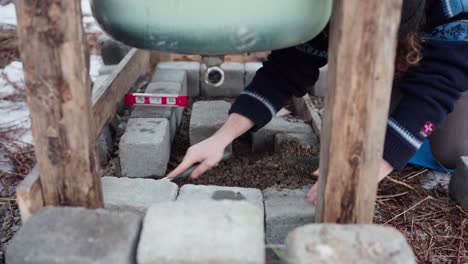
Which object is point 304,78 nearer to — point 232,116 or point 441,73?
point 232,116

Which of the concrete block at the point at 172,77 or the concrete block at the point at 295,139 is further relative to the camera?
the concrete block at the point at 172,77

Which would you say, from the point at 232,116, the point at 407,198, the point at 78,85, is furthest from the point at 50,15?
the point at 407,198

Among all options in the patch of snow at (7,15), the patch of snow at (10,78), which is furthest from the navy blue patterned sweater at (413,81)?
the patch of snow at (7,15)

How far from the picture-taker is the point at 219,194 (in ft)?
4.49

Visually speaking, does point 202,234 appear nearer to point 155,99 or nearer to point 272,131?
point 272,131

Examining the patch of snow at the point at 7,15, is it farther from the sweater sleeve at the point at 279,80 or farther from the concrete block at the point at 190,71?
the sweater sleeve at the point at 279,80

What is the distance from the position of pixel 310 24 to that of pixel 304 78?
0.77 meters

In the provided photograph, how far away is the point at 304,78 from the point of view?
1.72 meters

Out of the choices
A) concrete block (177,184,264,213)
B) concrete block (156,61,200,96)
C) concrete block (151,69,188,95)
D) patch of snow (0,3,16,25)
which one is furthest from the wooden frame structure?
patch of snow (0,3,16,25)

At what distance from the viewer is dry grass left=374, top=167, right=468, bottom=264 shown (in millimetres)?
1479

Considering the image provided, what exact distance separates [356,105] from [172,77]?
165cm

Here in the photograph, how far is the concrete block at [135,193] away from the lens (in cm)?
129

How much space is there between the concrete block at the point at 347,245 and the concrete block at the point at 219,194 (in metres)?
0.38

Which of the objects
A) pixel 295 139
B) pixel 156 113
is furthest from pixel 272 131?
pixel 156 113
